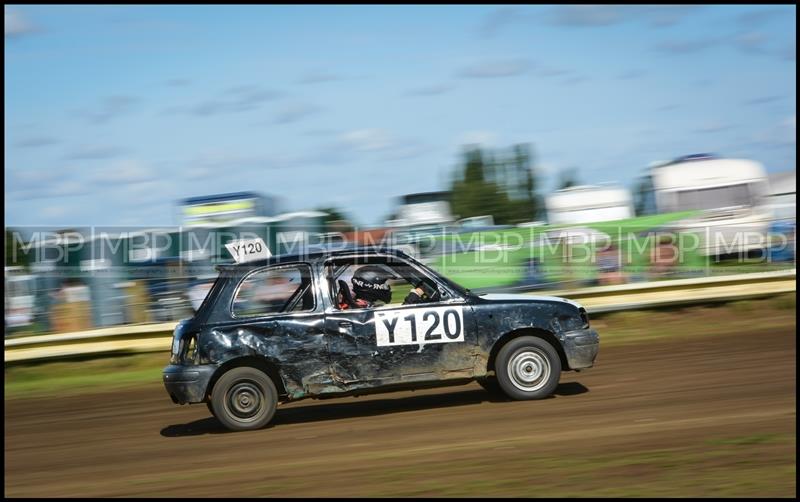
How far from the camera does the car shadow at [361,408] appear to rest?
947 cm

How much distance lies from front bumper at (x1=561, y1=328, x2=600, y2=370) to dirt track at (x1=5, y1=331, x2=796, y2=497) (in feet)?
1.28

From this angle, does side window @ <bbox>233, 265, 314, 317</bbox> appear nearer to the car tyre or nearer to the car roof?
the car roof

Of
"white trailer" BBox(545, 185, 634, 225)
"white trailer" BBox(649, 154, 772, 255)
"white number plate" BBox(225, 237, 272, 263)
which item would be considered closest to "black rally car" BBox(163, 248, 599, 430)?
"white number plate" BBox(225, 237, 272, 263)

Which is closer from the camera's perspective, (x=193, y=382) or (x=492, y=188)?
(x=193, y=382)

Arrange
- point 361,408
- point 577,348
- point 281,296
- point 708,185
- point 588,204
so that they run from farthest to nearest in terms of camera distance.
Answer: point 588,204, point 708,185, point 361,408, point 281,296, point 577,348

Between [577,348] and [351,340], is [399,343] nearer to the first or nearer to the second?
[351,340]

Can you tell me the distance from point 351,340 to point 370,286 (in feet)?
2.17

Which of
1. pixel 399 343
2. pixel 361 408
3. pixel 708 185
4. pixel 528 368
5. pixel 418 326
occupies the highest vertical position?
pixel 708 185

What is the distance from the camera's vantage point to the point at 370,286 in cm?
927

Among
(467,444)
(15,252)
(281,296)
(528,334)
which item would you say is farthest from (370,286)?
(15,252)

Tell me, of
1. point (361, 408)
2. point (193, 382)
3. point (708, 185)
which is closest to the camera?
point (193, 382)

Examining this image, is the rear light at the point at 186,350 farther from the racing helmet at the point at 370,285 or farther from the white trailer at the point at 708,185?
the white trailer at the point at 708,185

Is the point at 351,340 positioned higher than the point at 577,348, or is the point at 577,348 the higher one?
the point at 351,340

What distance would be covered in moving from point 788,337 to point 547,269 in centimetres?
436
